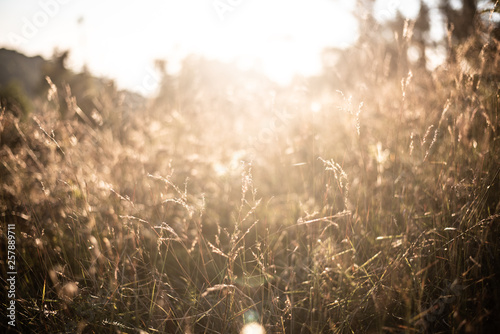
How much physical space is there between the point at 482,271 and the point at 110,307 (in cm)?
170

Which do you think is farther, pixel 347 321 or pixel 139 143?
pixel 139 143

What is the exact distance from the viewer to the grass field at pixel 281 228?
1.21m

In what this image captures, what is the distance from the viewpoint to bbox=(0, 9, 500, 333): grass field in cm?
121

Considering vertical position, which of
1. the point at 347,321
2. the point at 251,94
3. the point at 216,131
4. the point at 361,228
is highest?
the point at 251,94

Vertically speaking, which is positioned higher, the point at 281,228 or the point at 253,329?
the point at 281,228

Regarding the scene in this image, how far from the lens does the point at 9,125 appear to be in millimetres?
2635

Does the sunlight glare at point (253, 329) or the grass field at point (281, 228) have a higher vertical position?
the grass field at point (281, 228)

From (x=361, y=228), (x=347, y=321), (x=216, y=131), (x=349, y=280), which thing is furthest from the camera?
(x=216, y=131)

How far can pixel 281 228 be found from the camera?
1.78 meters

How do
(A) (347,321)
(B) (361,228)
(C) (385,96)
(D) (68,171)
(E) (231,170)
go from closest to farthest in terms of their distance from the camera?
(A) (347,321) → (B) (361,228) → (D) (68,171) → (E) (231,170) → (C) (385,96)

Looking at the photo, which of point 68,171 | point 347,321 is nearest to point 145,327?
point 347,321

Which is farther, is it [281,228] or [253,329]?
[281,228]

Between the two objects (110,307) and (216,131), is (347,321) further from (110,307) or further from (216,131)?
(216,131)

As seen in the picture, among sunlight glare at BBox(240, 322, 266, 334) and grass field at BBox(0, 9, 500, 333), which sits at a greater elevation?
grass field at BBox(0, 9, 500, 333)
